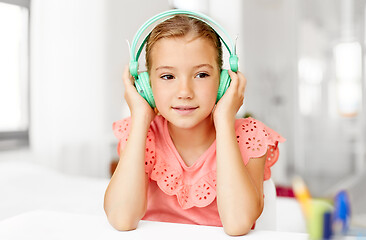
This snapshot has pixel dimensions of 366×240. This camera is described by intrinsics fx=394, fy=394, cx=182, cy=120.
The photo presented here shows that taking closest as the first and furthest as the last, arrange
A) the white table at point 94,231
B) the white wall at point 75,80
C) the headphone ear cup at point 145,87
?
the white table at point 94,231, the headphone ear cup at point 145,87, the white wall at point 75,80

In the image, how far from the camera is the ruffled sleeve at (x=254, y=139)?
860 mm

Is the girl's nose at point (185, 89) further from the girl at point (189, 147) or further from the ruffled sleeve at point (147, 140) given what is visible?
the ruffled sleeve at point (147, 140)

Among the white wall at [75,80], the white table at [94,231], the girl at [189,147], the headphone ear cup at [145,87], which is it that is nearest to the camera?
the white table at [94,231]

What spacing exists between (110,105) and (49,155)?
0.55 m

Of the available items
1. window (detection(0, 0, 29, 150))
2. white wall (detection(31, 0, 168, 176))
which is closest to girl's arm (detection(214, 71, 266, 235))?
white wall (detection(31, 0, 168, 176))

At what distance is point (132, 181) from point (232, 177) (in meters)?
0.20

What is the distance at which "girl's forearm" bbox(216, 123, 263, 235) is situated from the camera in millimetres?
742

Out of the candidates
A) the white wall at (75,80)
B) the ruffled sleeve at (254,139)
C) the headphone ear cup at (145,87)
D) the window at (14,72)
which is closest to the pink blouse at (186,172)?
the ruffled sleeve at (254,139)

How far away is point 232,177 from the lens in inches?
30.0

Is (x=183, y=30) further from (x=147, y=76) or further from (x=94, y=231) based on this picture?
(x=94, y=231)

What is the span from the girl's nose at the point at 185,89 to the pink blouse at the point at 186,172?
170 mm

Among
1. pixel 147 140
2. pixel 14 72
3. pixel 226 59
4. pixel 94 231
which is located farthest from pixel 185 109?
pixel 14 72

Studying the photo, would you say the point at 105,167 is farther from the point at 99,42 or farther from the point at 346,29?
the point at 346,29

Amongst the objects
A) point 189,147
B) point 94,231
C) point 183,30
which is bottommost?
point 94,231
